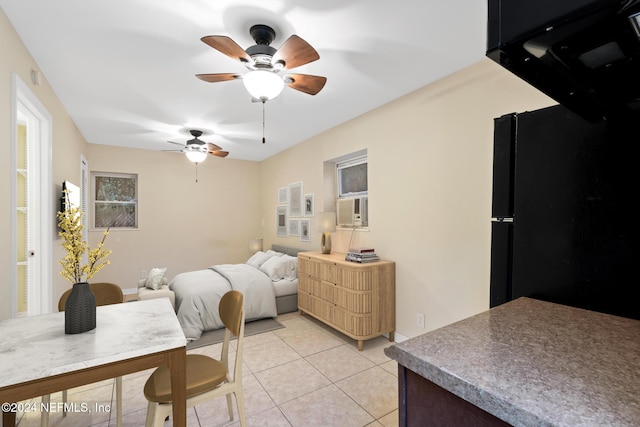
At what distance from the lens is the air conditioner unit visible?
12.0 ft

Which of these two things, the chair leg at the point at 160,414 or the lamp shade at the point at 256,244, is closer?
the chair leg at the point at 160,414

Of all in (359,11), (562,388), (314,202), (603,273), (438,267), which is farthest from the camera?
(314,202)

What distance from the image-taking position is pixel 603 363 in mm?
694

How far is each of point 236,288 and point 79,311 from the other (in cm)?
227

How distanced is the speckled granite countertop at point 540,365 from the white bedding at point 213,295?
2.99 metres

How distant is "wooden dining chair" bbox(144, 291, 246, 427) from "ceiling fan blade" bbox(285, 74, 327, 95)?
60.8 inches

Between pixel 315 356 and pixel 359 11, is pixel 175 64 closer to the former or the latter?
pixel 359 11

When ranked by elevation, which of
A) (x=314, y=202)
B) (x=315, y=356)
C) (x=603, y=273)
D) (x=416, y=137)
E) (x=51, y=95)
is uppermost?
(x=51, y=95)

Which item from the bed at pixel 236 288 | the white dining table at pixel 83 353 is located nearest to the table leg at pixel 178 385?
the white dining table at pixel 83 353

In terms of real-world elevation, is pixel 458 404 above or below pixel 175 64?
below

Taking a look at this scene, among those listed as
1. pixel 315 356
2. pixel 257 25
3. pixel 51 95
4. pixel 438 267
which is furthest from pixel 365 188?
pixel 51 95

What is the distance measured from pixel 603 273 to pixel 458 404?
2.78ft

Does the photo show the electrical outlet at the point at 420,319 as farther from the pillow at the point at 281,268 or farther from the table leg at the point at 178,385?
the table leg at the point at 178,385

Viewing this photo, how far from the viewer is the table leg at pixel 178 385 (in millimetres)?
1265
